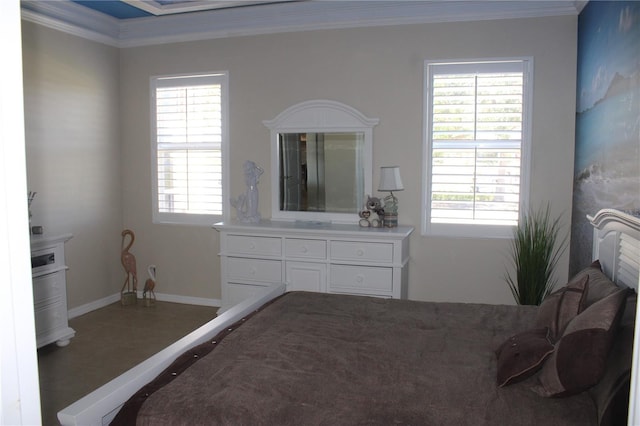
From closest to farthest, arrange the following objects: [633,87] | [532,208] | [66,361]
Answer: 1. [633,87]
2. [66,361]
3. [532,208]

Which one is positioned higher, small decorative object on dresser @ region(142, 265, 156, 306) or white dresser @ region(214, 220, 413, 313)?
white dresser @ region(214, 220, 413, 313)

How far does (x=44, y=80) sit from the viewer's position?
4.25 m

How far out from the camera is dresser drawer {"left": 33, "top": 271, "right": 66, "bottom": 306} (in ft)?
12.0

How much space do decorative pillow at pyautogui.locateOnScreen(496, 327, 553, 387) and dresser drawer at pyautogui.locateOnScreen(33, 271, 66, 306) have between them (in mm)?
3234

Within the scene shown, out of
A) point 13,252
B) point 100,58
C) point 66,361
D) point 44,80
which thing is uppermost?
point 100,58

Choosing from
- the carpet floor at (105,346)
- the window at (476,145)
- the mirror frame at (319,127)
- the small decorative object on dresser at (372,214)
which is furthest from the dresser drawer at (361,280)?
the carpet floor at (105,346)

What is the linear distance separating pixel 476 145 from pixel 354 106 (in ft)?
3.63

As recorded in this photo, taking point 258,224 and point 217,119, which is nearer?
point 258,224

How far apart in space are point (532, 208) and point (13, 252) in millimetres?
4020

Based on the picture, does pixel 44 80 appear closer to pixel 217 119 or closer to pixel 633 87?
pixel 217 119

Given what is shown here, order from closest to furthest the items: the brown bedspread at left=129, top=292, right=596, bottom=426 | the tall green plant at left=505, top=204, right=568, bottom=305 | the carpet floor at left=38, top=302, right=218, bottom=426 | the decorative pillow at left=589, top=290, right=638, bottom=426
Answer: the decorative pillow at left=589, top=290, right=638, bottom=426
the brown bedspread at left=129, top=292, right=596, bottom=426
the carpet floor at left=38, top=302, right=218, bottom=426
the tall green plant at left=505, top=204, right=568, bottom=305

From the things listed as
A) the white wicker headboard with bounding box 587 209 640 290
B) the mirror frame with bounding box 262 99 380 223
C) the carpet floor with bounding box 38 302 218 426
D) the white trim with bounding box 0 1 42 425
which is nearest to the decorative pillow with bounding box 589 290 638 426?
the white wicker headboard with bounding box 587 209 640 290

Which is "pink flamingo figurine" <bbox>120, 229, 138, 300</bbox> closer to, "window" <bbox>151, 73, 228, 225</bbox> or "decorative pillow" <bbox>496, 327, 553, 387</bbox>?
"window" <bbox>151, 73, 228, 225</bbox>

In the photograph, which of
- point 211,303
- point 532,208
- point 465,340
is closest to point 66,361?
point 211,303
